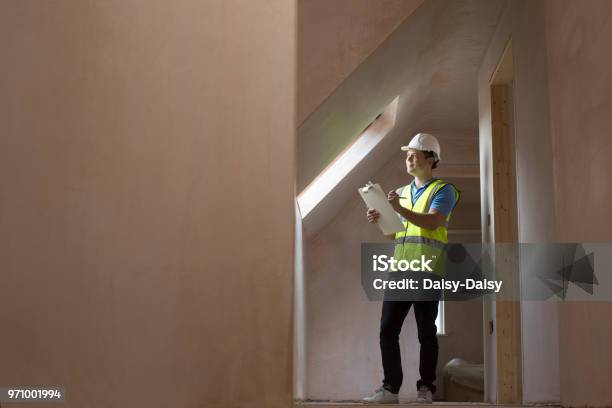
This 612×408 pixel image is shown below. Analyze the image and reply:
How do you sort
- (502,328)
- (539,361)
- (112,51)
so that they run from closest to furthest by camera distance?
1. (112,51)
2. (539,361)
3. (502,328)

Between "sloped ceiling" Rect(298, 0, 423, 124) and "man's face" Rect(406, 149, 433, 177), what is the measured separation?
87 centimetres

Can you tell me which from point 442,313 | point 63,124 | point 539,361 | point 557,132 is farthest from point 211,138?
point 442,313

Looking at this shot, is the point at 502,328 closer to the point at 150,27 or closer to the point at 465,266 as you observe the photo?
the point at 465,266

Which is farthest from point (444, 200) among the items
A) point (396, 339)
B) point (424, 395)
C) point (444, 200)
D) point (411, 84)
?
point (411, 84)

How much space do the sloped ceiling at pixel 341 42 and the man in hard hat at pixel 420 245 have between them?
783 millimetres

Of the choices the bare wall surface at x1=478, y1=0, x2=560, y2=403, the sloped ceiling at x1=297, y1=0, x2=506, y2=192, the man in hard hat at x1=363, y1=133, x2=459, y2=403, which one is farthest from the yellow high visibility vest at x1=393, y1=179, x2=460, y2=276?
the sloped ceiling at x1=297, y1=0, x2=506, y2=192

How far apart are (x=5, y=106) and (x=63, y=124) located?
0.18 metres

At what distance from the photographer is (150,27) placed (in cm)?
230

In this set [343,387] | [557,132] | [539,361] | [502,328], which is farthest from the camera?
[343,387]

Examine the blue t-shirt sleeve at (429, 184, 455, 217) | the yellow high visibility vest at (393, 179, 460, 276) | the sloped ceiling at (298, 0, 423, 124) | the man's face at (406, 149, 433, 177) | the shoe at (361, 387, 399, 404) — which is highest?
the sloped ceiling at (298, 0, 423, 124)

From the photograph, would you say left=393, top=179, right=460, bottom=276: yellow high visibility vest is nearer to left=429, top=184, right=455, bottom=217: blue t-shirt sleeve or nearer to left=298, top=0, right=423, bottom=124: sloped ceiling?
left=429, top=184, right=455, bottom=217: blue t-shirt sleeve

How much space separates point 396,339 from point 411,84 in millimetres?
2841

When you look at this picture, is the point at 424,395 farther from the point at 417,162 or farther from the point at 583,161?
the point at 583,161

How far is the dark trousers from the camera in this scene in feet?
12.2
